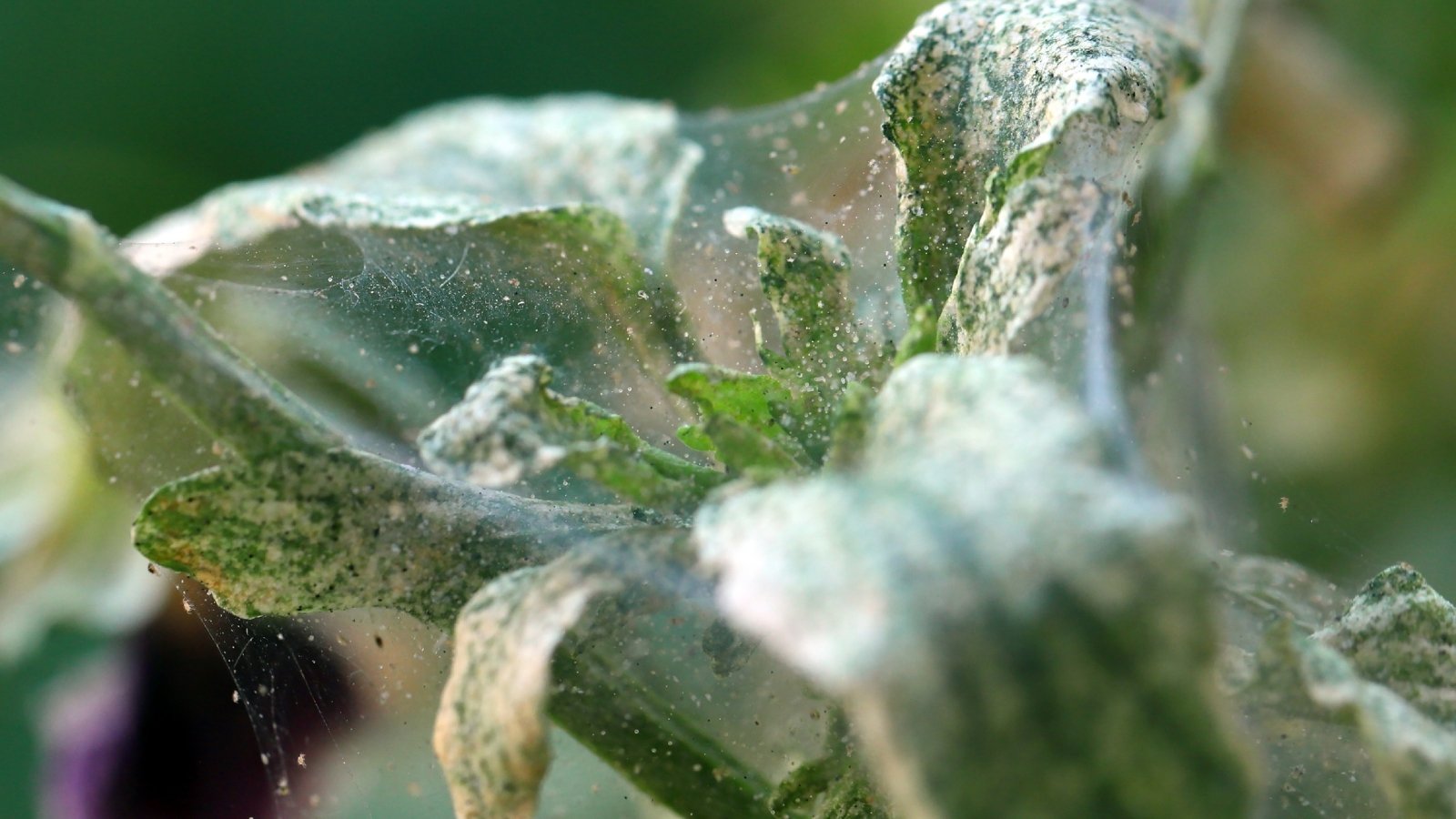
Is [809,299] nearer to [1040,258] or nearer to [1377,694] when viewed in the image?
[1040,258]

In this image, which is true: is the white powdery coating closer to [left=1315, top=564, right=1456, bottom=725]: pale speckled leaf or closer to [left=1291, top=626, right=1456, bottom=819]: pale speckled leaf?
[left=1291, top=626, right=1456, bottom=819]: pale speckled leaf

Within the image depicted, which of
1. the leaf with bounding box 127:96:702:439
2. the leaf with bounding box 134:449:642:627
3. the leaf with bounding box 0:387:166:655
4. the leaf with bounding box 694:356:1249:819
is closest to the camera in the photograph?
the leaf with bounding box 694:356:1249:819

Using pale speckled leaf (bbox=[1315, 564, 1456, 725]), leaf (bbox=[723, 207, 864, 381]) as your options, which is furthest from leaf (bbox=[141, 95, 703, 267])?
pale speckled leaf (bbox=[1315, 564, 1456, 725])

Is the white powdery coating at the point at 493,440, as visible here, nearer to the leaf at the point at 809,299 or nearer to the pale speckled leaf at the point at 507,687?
the pale speckled leaf at the point at 507,687

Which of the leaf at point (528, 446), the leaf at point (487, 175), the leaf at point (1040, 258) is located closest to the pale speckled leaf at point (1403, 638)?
the leaf at point (1040, 258)

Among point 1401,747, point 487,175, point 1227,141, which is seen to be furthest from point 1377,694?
point 1227,141

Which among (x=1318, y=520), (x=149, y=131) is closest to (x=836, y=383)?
(x=1318, y=520)
